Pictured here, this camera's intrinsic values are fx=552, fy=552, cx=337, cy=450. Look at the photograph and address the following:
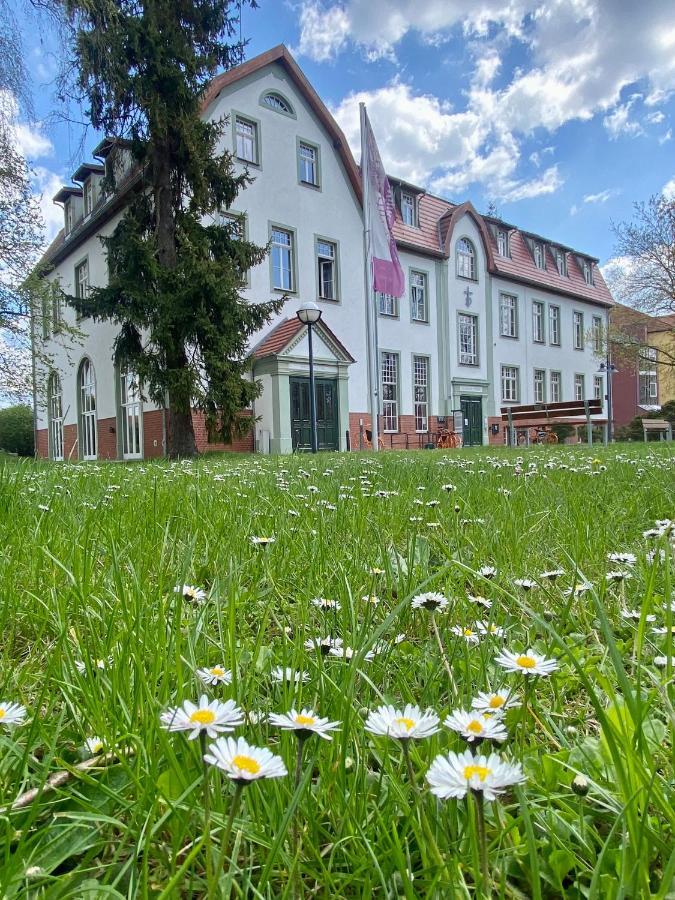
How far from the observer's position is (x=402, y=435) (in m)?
22.1

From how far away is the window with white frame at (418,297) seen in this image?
24.0 m

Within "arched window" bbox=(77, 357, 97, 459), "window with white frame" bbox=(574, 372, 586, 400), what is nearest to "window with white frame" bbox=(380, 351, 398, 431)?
"arched window" bbox=(77, 357, 97, 459)

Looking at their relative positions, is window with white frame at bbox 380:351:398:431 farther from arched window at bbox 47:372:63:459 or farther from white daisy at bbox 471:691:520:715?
white daisy at bbox 471:691:520:715

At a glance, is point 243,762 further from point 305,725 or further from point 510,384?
point 510,384

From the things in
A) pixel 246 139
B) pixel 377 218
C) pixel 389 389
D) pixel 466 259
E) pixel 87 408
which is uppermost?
pixel 246 139

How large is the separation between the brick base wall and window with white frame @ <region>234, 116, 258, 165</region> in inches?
372

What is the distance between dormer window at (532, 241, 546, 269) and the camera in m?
31.3

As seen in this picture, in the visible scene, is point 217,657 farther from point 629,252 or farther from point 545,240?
point 545,240

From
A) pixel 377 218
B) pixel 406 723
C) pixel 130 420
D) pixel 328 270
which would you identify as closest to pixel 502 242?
pixel 328 270

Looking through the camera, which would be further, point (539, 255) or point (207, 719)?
point (539, 255)

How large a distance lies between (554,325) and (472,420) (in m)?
10.3

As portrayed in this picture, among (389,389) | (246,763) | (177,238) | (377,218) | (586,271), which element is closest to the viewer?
(246,763)

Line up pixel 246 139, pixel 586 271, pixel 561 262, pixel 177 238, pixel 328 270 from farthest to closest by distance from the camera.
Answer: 1. pixel 586 271
2. pixel 561 262
3. pixel 328 270
4. pixel 246 139
5. pixel 177 238

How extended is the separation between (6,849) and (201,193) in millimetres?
15838
